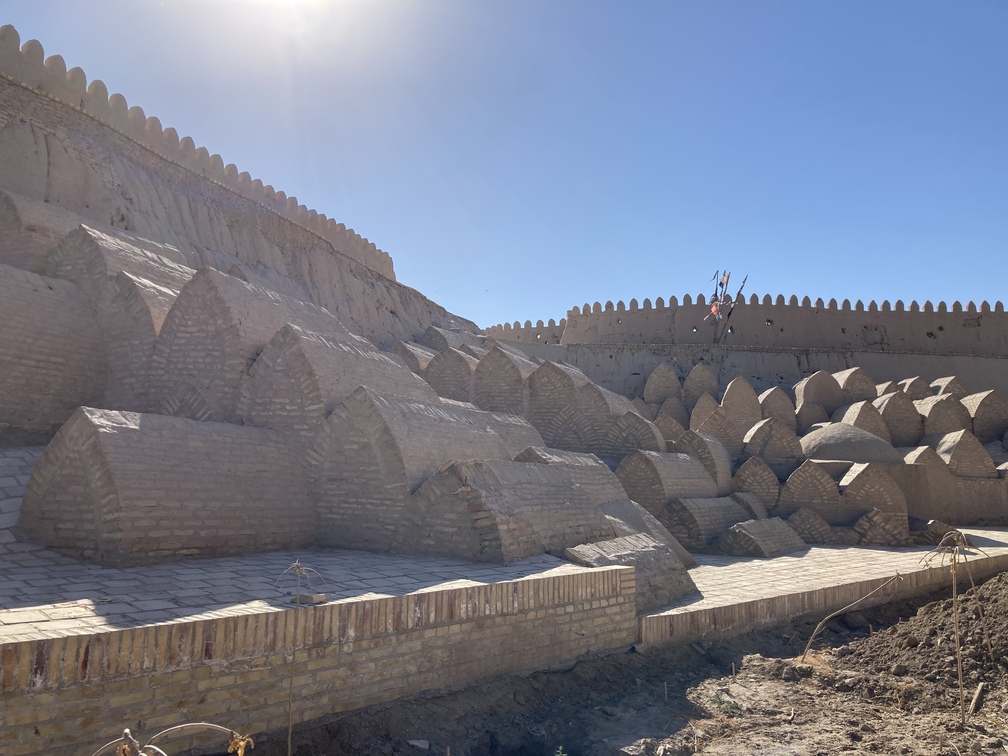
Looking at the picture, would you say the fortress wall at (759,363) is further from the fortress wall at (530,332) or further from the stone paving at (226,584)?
the stone paving at (226,584)

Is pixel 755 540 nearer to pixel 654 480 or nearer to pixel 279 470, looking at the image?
pixel 654 480

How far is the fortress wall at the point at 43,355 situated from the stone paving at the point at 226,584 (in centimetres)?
64

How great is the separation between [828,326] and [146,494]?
25.2 metres

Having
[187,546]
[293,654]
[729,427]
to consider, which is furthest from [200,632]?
[729,427]

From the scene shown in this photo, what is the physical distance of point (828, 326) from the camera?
27.0 meters

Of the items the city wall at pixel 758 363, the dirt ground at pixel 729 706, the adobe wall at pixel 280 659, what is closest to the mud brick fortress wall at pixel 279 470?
the adobe wall at pixel 280 659

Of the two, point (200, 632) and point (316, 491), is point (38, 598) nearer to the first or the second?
point (200, 632)

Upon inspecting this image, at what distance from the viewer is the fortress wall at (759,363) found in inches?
1010

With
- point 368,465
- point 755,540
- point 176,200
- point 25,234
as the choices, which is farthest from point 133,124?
point 755,540

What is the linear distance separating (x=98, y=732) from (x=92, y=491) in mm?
2479

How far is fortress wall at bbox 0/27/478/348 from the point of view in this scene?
11922 millimetres

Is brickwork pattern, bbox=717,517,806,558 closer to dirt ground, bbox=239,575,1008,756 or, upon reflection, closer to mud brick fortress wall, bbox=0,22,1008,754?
mud brick fortress wall, bbox=0,22,1008,754

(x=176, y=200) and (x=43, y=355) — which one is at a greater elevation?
(x=176, y=200)

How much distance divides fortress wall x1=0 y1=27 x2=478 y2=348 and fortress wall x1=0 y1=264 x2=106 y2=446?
201 centimetres
